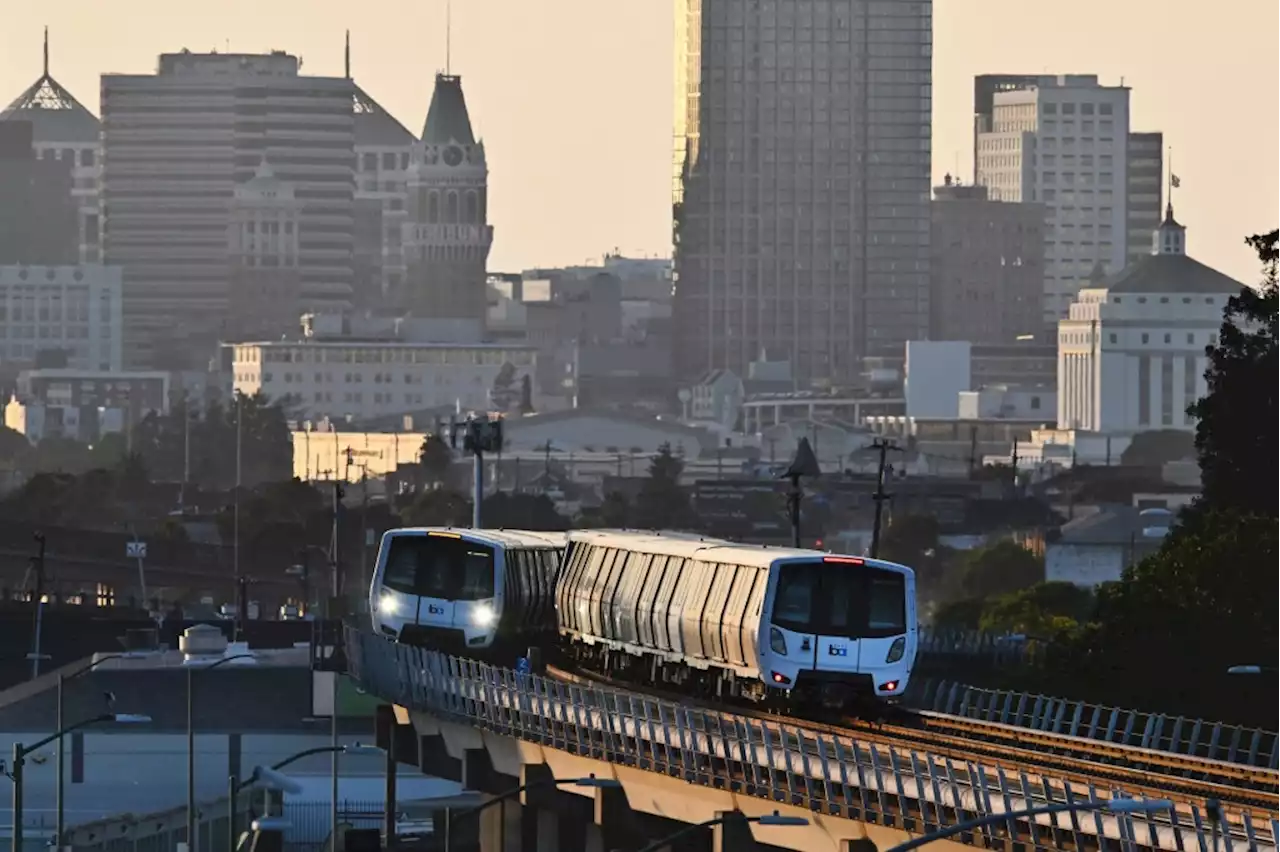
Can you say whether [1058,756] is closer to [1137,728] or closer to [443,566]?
[1137,728]

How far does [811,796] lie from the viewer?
65.0 metres

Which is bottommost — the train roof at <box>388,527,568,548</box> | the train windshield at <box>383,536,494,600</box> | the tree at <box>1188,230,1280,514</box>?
the train windshield at <box>383,536,494,600</box>

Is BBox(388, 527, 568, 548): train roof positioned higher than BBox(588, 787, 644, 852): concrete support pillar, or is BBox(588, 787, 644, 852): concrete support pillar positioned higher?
BBox(388, 527, 568, 548): train roof

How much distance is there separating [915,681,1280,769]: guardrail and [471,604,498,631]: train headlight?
740cm

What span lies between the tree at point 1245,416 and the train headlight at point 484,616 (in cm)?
3024

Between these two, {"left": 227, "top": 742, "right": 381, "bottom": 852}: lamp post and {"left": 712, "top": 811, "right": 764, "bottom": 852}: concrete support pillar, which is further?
{"left": 227, "top": 742, "right": 381, "bottom": 852}: lamp post

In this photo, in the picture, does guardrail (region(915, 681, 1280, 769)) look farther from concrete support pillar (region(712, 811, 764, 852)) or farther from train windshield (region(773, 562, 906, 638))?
concrete support pillar (region(712, 811, 764, 852))

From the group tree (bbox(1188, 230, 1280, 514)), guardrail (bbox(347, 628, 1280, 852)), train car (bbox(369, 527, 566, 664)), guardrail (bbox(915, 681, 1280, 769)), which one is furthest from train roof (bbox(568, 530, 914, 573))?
tree (bbox(1188, 230, 1280, 514))

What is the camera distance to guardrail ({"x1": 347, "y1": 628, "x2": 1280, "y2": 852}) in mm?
56250

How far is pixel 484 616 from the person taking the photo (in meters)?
89.4

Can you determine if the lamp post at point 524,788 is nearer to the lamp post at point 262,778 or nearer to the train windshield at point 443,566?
the lamp post at point 262,778

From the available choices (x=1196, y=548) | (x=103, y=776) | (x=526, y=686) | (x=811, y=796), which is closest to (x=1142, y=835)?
(x=811, y=796)

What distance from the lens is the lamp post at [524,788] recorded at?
56969 millimetres

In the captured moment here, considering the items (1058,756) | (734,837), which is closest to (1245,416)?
(1058,756)
